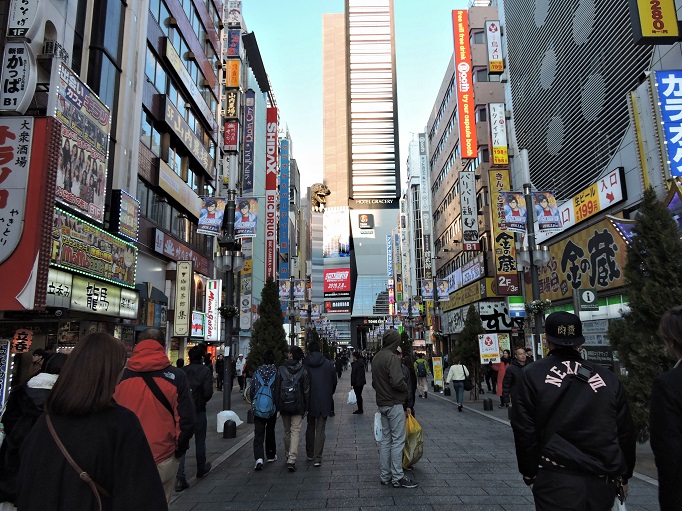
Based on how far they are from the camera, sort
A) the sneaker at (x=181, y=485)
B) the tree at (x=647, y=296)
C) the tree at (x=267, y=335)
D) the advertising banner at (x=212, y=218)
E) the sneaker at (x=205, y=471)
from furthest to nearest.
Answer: the tree at (x=267, y=335), the advertising banner at (x=212, y=218), the tree at (x=647, y=296), the sneaker at (x=205, y=471), the sneaker at (x=181, y=485)

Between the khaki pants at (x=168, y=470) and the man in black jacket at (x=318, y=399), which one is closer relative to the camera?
the khaki pants at (x=168, y=470)

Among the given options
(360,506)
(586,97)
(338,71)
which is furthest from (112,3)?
(338,71)

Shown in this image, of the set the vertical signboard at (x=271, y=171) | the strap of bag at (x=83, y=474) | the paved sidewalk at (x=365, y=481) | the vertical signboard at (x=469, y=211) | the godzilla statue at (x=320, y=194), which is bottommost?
the paved sidewalk at (x=365, y=481)

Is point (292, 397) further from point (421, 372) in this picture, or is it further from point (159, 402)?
point (421, 372)

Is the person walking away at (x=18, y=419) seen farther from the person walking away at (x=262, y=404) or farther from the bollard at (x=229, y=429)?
the bollard at (x=229, y=429)

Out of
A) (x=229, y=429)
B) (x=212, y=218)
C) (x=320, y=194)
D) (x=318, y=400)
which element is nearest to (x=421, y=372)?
(x=229, y=429)

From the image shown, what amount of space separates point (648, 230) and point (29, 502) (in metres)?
9.25

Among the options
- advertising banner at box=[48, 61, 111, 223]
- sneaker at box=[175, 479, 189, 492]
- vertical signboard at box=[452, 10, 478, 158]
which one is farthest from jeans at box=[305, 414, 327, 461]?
vertical signboard at box=[452, 10, 478, 158]

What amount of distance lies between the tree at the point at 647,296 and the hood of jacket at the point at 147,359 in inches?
286

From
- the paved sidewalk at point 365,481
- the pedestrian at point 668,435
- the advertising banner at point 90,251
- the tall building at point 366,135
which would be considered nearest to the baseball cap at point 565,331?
the pedestrian at point 668,435

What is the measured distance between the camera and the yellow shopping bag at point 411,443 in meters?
7.59

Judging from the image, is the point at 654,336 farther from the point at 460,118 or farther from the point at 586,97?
the point at 460,118

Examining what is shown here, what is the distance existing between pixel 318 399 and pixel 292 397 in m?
0.59

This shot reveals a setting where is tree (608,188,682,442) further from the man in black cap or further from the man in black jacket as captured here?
the man in black cap
